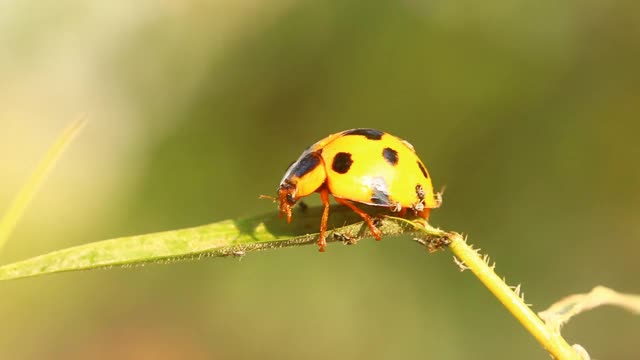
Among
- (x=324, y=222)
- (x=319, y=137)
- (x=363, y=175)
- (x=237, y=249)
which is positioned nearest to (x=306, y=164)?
(x=363, y=175)

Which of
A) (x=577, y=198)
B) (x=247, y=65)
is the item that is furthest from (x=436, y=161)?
(x=247, y=65)

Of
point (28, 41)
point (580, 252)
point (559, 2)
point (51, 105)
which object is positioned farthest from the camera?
point (51, 105)

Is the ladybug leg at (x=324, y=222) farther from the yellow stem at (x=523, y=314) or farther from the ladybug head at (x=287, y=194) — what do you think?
the yellow stem at (x=523, y=314)

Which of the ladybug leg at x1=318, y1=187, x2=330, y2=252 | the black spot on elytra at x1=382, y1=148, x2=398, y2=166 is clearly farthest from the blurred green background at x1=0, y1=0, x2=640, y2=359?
the black spot on elytra at x1=382, y1=148, x2=398, y2=166

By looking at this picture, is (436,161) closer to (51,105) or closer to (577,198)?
(577,198)

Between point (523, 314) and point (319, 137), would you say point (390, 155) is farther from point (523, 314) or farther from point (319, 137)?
point (319, 137)

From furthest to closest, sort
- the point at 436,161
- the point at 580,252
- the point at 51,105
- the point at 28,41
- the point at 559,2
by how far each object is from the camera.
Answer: the point at 51,105 → the point at 28,41 → the point at 559,2 → the point at 436,161 → the point at 580,252
